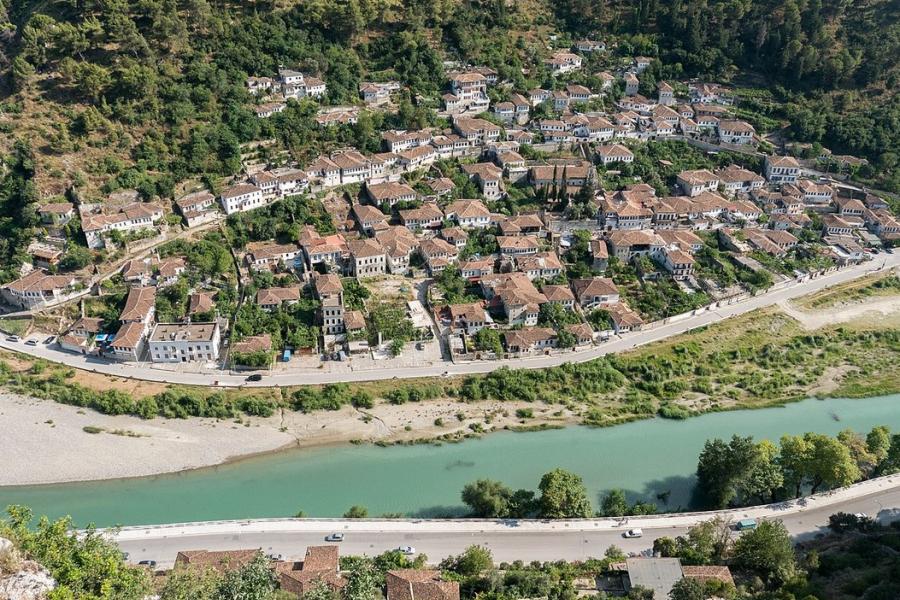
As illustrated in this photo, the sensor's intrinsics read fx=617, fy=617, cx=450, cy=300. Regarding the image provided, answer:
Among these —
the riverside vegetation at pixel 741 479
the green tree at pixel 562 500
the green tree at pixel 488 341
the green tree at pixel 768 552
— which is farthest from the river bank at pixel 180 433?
the green tree at pixel 768 552

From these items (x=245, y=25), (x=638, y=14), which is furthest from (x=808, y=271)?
(x=245, y=25)

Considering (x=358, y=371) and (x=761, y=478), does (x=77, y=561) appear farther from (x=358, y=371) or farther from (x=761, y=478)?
(x=761, y=478)

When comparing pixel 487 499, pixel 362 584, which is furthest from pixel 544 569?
pixel 362 584

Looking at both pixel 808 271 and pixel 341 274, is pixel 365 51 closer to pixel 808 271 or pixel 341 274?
pixel 341 274

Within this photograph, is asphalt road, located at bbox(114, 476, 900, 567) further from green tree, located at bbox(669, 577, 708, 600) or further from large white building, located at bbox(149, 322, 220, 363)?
large white building, located at bbox(149, 322, 220, 363)

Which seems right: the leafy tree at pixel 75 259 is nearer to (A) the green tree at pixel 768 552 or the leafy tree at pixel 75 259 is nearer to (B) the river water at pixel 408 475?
(B) the river water at pixel 408 475

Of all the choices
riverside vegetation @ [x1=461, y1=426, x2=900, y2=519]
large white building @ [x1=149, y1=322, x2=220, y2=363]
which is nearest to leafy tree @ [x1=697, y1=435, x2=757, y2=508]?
riverside vegetation @ [x1=461, y1=426, x2=900, y2=519]
